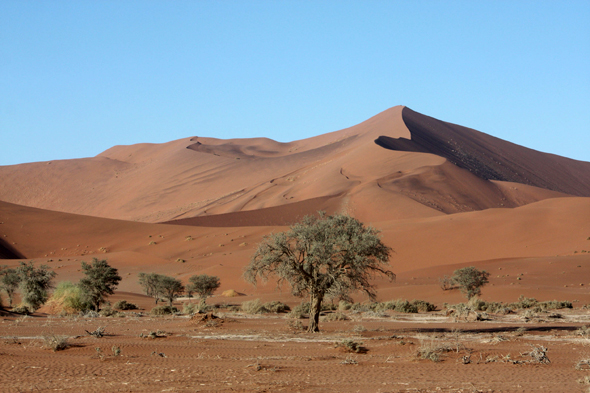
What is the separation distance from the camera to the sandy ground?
9125 mm

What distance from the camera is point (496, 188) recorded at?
84312mm

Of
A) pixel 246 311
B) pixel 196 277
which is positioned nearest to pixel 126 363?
pixel 246 311

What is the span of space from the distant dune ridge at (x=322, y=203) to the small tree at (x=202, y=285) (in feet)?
12.6

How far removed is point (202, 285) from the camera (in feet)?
121

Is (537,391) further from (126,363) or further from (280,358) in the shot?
(126,363)

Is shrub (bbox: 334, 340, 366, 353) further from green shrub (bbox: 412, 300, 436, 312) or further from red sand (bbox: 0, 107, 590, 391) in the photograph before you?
green shrub (bbox: 412, 300, 436, 312)

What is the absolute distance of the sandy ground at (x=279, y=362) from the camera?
9.12 metres

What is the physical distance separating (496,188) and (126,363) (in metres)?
80.7

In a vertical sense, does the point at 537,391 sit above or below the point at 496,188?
below

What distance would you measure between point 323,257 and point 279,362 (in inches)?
236

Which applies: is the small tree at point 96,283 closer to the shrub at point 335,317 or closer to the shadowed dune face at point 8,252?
the shrub at point 335,317

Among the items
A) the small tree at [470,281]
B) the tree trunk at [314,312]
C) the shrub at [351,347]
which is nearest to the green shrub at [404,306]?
the small tree at [470,281]

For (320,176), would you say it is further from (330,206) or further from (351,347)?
(351,347)

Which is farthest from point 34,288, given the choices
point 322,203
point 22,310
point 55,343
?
point 322,203
